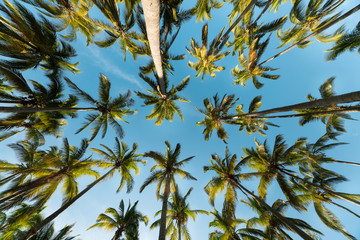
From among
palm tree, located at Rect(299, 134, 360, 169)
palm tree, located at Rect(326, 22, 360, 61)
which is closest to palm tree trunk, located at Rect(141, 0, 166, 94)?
palm tree, located at Rect(326, 22, 360, 61)

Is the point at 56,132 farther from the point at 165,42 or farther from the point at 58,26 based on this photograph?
the point at 165,42

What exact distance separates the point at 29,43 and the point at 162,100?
9897 millimetres

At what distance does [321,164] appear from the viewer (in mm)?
10742

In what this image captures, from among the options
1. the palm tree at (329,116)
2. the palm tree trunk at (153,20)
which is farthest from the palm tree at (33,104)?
the palm tree at (329,116)

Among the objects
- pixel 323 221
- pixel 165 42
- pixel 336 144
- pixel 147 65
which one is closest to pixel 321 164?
pixel 336 144

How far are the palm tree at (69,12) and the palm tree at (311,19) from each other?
14609mm

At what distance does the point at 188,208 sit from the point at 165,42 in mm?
16141

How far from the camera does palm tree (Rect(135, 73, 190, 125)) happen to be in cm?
1279

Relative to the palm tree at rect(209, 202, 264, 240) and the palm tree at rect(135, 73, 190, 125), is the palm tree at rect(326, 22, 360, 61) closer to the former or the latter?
the palm tree at rect(135, 73, 190, 125)

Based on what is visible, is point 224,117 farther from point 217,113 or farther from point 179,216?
point 179,216

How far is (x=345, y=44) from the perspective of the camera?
8141mm

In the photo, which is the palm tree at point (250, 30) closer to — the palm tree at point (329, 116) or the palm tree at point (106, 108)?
the palm tree at point (329, 116)

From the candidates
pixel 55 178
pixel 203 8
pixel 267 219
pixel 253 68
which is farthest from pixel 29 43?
pixel 267 219

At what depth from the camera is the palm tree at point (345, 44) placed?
24.9 feet
